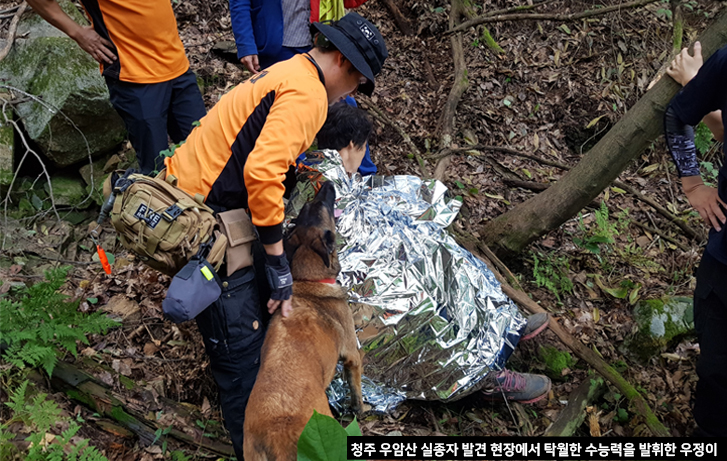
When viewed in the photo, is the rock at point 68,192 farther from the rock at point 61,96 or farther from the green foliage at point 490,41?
the green foliage at point 490,41

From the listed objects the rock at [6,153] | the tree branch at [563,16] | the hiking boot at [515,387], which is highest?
the tree branch at [563,16]

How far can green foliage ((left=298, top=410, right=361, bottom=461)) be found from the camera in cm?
93

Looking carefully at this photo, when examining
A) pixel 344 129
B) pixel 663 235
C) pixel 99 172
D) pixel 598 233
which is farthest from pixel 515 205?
pixel 99 172

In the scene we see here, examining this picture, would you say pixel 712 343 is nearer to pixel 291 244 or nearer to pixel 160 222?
pixel 291 244

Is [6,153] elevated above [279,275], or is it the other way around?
[279,275]

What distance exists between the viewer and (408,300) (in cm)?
302

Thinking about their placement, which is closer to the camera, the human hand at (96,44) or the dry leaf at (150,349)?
the human hand at (96,44)

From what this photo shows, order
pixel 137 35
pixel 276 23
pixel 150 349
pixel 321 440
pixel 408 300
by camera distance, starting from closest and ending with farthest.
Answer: pixel 321 440 < pixel 408 300 < pixel 137 35 < pixel 150 349 < pixel 276 23

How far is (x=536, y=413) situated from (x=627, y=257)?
2018 millimetres

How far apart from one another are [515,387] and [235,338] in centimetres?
201

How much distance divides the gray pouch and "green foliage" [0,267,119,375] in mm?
1016

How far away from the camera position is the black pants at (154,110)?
3232 millimetres

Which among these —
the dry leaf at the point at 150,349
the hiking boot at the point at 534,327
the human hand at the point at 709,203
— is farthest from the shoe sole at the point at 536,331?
the dry leaf at the point at 150,349

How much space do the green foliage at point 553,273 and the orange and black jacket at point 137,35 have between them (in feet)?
11.3
